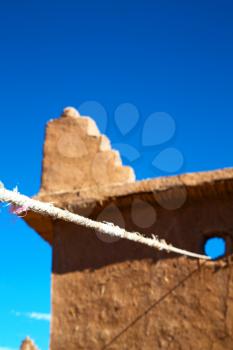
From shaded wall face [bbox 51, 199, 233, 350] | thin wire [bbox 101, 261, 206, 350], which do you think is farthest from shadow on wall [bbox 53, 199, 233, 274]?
thin wire [bbox 101, 261, 206, 350]

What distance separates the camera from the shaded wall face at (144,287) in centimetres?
712

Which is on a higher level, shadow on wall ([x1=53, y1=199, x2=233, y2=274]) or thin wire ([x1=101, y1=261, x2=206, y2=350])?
shadow on wall ([x1=53, y1=199, x2=233, y2=274])

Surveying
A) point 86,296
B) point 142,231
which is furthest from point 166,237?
point 86,296

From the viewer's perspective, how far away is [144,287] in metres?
7.58

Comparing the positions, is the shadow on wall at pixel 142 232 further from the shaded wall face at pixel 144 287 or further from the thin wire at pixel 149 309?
the thin wire at pixel 149 309

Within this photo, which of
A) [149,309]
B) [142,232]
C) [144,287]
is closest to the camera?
[149,309]

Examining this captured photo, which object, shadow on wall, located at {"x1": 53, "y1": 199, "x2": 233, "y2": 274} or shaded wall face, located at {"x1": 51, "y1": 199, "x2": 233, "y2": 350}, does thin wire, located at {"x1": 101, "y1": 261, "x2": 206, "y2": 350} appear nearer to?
shaded wall face, located at {"x1": 51, "y1": 199, "x2": 233, "y2": 350}

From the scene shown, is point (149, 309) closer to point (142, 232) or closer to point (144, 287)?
point (144, 287)

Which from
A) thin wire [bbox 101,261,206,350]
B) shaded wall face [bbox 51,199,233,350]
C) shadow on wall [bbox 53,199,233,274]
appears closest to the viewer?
shaded wall face [bbox 51,199,233,350]

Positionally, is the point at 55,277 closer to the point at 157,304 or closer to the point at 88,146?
the point at 157,304

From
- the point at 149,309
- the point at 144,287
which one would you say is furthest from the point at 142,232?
the point at 149,309

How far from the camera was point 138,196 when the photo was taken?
7.93m

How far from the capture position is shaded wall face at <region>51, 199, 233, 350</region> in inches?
280

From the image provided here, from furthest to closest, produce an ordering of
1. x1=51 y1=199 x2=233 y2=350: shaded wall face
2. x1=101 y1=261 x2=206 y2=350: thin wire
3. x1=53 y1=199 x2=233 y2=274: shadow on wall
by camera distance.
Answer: x1=53 y1=199 x2=233 y2=274: shadow on wall < x1=101 y1=261 x2=206 y2=350: thin wire < x1=51 y1=199 x2=233 y2=350: shaded wall face
